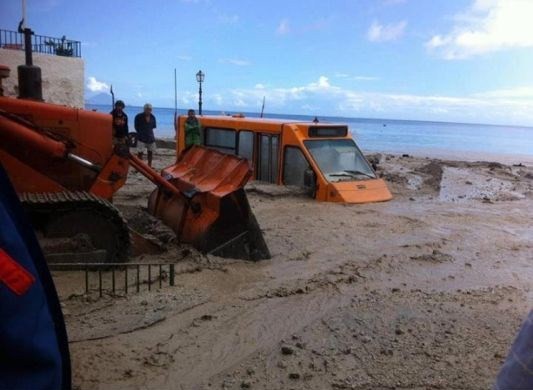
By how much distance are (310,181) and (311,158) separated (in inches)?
18.0

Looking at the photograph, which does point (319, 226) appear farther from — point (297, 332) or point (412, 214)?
point (297, 332)

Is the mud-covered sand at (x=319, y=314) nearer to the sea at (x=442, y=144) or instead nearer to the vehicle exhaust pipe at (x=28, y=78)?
the vehicle exhaust pipe at (x=28, y=78)

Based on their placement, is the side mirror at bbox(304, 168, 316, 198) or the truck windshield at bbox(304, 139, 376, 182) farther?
the truck windshield at bbox(304, 139, 376, 182)

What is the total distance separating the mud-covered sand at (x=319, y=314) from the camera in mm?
3959

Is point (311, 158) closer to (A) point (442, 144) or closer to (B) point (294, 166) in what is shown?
(B) point (294, 166)

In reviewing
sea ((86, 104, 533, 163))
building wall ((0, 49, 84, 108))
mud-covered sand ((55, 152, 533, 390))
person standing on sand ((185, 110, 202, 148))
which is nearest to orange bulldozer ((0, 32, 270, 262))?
mud-covered sand ((55, 152, 533, 390))

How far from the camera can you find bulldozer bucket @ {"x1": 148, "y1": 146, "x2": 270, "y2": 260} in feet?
21.9

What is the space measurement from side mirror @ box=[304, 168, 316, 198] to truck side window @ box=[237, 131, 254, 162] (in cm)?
166

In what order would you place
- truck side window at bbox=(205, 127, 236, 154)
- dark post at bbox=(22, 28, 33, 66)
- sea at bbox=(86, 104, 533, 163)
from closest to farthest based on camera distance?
dark post at bbox=(22, 28, 33, 66) → truck side window at bbox=(205, 127, 236, 154) → sea at bbox=(86, 104, 533, 163)

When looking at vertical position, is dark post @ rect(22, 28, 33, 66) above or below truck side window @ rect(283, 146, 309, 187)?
above

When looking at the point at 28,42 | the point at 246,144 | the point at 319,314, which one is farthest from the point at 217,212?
the point at 246,144

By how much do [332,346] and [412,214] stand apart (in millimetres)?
6639

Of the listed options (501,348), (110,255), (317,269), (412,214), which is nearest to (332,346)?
(501,348)

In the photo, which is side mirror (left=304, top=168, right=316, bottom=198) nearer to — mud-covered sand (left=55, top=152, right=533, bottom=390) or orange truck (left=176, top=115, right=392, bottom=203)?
orange truck (left=176, top=115, right=392, bottom=203)
